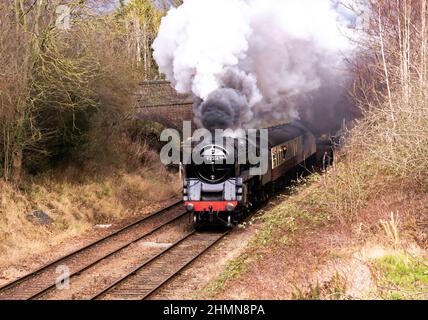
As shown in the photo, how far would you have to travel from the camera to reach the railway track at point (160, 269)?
1071cm

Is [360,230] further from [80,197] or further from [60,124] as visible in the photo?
[60,124]

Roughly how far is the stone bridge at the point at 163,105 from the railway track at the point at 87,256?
737 cm

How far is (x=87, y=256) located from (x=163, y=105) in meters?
13.4

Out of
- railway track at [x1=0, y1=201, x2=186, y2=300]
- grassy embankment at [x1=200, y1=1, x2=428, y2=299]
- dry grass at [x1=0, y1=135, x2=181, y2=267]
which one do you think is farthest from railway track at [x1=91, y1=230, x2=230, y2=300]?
dry grass at [x1=0, y1=135, x2=181, y2=267]

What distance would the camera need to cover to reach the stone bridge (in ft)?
82.9

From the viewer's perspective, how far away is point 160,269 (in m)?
12.4

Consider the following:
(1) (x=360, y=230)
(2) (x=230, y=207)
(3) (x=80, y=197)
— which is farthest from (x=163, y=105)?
(1) (x=360, y=230)

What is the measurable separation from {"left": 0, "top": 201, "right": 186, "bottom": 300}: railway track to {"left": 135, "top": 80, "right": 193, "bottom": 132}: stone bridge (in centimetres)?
737

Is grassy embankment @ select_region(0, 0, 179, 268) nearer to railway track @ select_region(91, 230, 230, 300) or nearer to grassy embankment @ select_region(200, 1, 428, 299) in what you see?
railway track @ select_region(91, 230, 230, 300)

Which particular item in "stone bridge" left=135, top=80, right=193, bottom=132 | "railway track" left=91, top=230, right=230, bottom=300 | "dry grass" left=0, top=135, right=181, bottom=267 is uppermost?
"stone bridge" left=135, top=80, right=193, bottom=132

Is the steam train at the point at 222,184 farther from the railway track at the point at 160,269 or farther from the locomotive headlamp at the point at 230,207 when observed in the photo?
the railway track at the point at 160,269

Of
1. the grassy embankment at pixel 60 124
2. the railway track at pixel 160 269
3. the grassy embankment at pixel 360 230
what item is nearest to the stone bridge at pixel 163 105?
the grassy embankment at pixel 60 124
